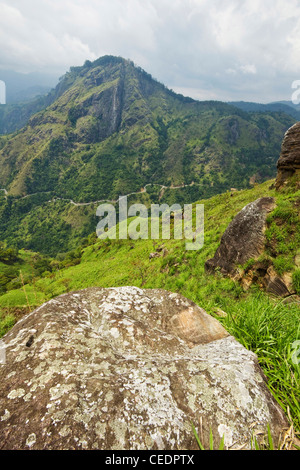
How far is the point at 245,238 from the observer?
37.9ft

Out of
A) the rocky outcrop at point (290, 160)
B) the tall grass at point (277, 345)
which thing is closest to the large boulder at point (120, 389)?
the tall grass at point (277, 345)

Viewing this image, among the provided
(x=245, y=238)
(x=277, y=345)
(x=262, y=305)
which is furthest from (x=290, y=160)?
(x=277, y=345)

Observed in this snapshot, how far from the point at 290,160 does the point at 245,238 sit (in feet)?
26.1

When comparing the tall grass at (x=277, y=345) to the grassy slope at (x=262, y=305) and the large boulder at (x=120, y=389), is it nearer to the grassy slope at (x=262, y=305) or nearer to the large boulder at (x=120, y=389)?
the grassy slope at (x=262, y=305)

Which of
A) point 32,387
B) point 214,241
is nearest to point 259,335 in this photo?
point 32,387

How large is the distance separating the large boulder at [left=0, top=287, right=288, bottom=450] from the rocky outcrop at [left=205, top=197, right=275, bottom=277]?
8.20 meters

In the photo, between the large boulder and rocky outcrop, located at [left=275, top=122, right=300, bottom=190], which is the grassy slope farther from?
rocky outcrop, located at [left=275, top=122, right=300, bottom=190]

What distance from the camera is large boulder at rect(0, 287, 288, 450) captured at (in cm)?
214

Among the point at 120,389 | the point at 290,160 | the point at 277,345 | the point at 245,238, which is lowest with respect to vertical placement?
the point at 277,345

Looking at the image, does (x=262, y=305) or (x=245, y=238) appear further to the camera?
(x=245, y=238)

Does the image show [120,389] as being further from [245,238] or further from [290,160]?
[290,160]

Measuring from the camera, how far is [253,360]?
10.4 feet

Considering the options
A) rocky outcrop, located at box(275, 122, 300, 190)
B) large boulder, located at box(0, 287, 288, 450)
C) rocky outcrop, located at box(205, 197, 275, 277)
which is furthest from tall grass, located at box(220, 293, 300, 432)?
rocky outcrop, located at box(275, 122, 300, 190)
